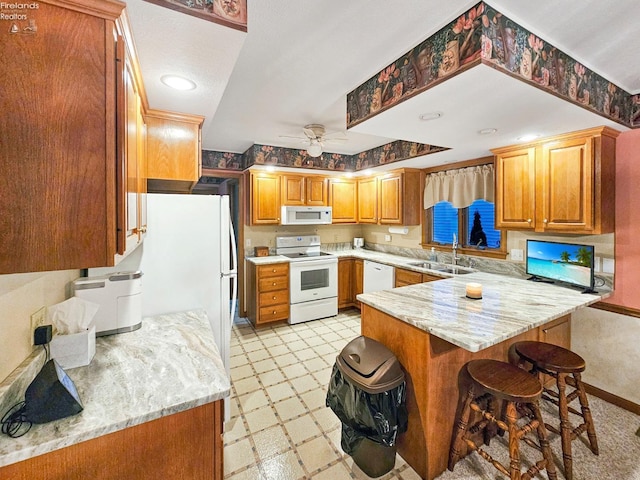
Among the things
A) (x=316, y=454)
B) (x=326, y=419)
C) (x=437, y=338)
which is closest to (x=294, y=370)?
(x=326, y=419)

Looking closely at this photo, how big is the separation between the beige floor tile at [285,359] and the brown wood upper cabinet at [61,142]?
97.9 inches

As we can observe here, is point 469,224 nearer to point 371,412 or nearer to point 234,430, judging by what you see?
point 371,412

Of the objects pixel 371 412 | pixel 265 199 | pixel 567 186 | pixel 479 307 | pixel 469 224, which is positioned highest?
pixel 265 199

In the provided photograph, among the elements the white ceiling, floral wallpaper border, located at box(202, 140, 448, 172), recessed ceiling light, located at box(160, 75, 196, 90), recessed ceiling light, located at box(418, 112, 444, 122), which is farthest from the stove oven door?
recessed ceiling light, located at box(160, 75, 196, 90)

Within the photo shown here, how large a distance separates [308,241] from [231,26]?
3816 mm

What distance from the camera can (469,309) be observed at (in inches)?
75.3

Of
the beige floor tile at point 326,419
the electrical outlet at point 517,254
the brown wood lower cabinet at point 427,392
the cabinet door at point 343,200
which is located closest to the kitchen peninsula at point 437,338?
the brown wood lower cabinet at point 427,392

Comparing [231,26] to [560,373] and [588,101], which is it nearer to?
[588,101]

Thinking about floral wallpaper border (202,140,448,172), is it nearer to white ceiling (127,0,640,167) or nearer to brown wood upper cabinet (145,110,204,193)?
white ceiling (127,0,640,167)

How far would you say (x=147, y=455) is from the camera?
3.34 feet

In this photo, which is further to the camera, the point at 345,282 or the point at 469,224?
the point at 345,282

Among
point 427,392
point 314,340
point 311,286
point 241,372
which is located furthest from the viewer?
point 311,286

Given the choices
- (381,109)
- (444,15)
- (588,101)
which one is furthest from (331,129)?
(588,101)

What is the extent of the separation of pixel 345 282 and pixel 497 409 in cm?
288
